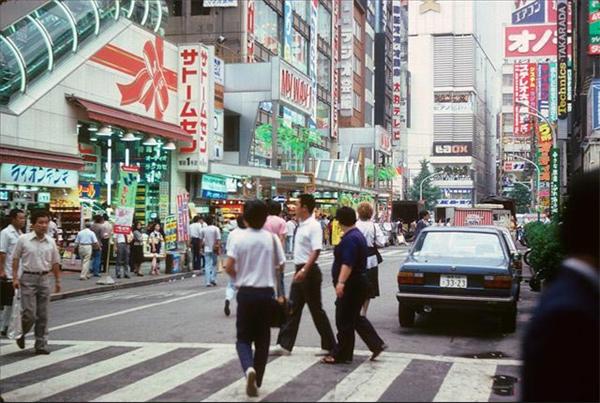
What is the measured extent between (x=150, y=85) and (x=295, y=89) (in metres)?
10.1

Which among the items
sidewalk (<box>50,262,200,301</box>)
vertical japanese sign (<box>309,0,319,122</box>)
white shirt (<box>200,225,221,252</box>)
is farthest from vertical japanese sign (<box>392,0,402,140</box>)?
white shirt (<box>200,225,221,252</box>)

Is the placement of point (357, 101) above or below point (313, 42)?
below

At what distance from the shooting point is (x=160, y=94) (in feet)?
95.7

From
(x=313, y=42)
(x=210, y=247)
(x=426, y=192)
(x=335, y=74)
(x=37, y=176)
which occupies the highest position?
(x=313, y=42)

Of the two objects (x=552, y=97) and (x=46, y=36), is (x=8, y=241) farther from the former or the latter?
(x=552, y=97)

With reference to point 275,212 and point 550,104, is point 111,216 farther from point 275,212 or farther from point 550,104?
point 550,104

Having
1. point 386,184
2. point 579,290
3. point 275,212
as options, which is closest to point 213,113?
point 275,212

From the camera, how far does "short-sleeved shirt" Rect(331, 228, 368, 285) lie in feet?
26.9

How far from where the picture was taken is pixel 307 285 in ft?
28.5

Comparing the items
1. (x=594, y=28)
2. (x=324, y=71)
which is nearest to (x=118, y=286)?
(x=594, y=28)

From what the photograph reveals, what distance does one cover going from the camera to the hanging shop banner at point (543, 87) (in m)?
70.8

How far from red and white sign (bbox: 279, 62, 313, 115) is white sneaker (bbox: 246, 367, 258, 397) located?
2872 centimetres

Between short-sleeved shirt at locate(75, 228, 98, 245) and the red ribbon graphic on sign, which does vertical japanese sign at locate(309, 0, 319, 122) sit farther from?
short-sleeved shirt at locate(75, 228, 98, 245)

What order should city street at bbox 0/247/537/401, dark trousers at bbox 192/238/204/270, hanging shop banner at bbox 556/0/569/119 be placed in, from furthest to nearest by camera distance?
hanging shop banner at bbox 556/0/569/119
dark trousers at bbox 192/238/204/270
city street at bbox 0/247/537/401
